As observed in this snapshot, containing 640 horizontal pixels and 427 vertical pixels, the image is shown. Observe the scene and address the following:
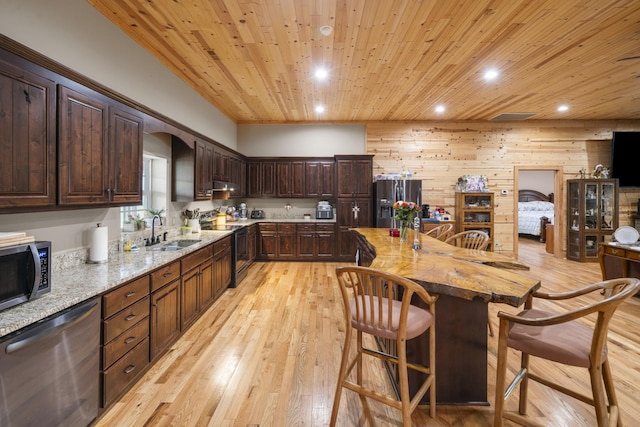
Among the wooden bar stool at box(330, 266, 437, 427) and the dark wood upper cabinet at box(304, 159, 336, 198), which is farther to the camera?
the dark wood upper cabinet at box(304, 159, 336, 198)

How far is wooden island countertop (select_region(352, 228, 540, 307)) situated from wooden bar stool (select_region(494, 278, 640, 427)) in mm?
131

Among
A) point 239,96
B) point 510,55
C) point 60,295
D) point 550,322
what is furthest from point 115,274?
point 510,55

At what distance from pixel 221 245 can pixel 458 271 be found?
3040 mm

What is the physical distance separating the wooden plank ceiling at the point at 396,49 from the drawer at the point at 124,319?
263cm

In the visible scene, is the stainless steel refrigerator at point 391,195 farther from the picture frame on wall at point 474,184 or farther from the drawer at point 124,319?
the drawer at point 124,319

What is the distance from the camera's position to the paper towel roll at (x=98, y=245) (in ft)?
7.70

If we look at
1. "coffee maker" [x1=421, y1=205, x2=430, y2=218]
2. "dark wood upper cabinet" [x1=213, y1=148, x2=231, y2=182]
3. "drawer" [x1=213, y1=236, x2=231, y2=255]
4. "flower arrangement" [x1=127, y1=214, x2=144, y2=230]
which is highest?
"dark wood upper cabinet" [x1=213, y1=148, x2=231, y2=182]

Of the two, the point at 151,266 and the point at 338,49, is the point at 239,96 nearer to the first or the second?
the point at 338,49

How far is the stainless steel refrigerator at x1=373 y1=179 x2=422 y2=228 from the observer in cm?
595

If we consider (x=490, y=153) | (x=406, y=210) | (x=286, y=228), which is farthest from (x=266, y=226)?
(x=490, y=153)

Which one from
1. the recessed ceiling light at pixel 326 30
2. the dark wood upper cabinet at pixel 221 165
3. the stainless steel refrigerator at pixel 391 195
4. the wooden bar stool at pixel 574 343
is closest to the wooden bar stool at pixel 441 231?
the stainless steel refrigerator at pixel 391 195

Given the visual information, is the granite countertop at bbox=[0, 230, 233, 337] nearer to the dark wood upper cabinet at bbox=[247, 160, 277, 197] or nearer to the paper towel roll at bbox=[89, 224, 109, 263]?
the paper towel roll at bbox=[89, 224, 109, 263]

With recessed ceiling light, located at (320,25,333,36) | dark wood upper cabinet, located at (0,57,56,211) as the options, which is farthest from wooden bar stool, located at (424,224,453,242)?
dark wood upper cabinet, located at (0,57,56,211)

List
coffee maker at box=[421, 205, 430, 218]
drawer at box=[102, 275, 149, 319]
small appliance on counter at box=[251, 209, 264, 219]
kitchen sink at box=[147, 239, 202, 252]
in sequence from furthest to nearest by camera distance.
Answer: small appliance on counter at box=[251, 209, 264, 219], coffee maker at box=[421, 205, 430, 218], kitchen sink at box=[147, 239, 202, 252], drawer at box=[102, 275, 149, 319]
